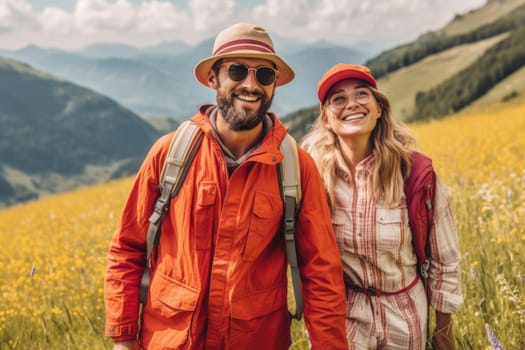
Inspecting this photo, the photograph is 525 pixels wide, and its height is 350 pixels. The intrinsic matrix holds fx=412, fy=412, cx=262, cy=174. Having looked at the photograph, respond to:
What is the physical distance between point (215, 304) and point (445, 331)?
59.5 inches

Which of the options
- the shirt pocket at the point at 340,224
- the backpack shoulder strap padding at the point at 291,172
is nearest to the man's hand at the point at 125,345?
the backpack shoulder strap padding at the point at 291,172

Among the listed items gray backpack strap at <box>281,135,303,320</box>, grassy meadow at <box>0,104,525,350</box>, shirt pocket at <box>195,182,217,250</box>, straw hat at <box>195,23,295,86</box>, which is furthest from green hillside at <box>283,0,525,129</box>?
shirt pocket at <box>195,182,217,250</box>

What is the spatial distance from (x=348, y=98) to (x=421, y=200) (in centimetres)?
80

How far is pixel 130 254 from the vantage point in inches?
97.5

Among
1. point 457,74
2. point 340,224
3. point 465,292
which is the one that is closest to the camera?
point 340,224

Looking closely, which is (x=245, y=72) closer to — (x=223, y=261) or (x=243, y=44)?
(x=243, y=44)

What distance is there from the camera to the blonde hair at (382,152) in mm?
2549

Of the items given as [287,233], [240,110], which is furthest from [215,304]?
[240,110]

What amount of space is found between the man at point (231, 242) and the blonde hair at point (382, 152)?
1.05 feet

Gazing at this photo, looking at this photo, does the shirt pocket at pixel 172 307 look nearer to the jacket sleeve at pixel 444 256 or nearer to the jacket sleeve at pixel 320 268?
the jacket sleeve at pixel 320 268

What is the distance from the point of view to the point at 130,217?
2.48m

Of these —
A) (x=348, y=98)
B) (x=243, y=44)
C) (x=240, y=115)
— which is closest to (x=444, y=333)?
(x=348, y=98)

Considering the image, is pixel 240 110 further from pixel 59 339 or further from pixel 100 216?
pixel 100 216

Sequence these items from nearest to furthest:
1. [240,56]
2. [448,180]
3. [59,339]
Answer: [240,56] → [59,339] → [448,180]
